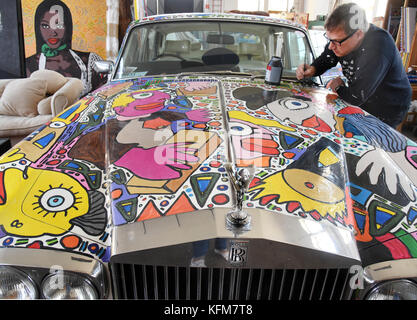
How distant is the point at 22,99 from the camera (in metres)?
3.89

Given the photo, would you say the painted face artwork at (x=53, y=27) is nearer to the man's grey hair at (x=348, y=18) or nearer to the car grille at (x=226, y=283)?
the man's grey hair at (x=348, y=18)

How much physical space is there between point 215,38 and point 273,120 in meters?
1.14

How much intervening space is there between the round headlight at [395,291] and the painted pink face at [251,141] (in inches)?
23.8

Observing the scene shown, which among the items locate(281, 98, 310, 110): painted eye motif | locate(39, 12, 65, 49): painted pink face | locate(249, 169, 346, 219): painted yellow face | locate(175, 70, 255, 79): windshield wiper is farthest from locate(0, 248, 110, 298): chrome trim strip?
locate(39, 12, 65, 49): painted pink face

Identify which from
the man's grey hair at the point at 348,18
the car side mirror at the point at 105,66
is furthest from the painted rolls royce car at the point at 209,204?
the car side mirror at the point at 105,66

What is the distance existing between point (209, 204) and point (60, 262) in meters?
0.47

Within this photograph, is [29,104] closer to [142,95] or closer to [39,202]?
[142,95]

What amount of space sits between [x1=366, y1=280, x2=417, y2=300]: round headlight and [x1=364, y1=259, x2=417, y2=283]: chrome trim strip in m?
0.02

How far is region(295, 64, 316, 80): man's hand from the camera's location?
7.63 feet

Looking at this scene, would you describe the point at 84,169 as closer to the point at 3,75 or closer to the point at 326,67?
the point at 326,67

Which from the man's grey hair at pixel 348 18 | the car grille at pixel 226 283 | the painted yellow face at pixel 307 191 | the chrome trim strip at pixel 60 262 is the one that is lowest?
the car grille at pixel 226 283

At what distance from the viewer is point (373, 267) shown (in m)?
0.95

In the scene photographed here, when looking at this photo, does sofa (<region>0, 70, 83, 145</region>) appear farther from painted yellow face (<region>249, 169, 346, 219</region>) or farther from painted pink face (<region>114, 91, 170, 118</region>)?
painted yellow face (<region>249, 169, 346, 219</region>)

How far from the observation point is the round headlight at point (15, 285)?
0.92 metres
